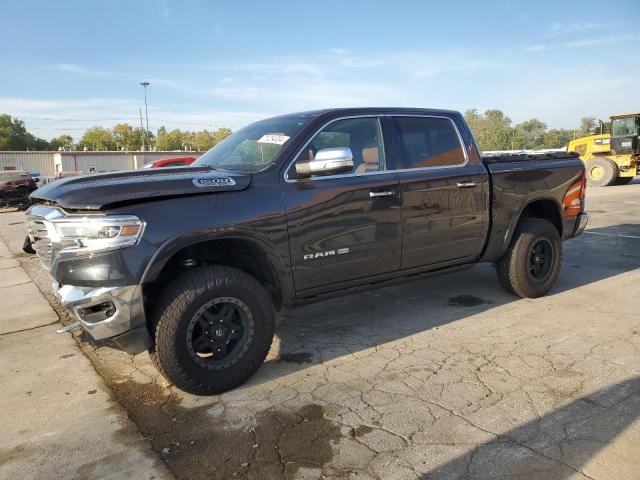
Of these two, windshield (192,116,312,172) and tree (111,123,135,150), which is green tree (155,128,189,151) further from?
windshield (192,116,312,172)

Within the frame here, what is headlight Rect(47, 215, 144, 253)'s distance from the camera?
295cm

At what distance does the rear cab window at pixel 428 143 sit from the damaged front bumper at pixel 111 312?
2427mm

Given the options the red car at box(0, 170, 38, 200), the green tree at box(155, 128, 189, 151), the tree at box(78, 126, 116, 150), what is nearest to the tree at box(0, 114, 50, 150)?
the tree at box(78, 126, 116, 150)

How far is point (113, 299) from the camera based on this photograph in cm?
298

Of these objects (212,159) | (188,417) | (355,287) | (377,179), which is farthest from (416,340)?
(212,159)

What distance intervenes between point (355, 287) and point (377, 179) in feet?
2.96

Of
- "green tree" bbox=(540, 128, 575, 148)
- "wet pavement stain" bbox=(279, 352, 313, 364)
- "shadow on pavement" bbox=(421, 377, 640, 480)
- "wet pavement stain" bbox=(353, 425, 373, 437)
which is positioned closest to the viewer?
"shadow on pavement" bbox=(421, 377, 640, 480)

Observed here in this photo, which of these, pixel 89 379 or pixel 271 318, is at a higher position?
pixel 271 318

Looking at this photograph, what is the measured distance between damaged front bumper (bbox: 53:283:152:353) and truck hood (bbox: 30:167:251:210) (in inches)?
20.5

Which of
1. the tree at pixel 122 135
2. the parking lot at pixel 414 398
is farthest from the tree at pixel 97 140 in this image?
the parking lot at pixel 414 398

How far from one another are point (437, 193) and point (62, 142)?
12097 centimetres

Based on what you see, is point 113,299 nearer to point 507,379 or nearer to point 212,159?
point 212,159

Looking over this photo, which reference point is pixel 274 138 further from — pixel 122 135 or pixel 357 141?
pixel 122 135

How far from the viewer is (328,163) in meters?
3.54
